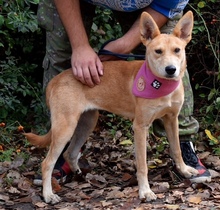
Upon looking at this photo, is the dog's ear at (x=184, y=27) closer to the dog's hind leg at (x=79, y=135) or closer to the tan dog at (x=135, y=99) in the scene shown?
the tan dog at (x=135, y=99)

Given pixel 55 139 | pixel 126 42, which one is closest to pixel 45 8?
pixel 126 42

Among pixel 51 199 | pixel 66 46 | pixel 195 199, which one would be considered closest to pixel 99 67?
pixel 66 46

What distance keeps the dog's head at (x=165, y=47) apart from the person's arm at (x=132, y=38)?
302 mm

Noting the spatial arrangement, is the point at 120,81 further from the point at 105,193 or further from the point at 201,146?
the point at 201,146

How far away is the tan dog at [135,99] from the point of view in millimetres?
4082

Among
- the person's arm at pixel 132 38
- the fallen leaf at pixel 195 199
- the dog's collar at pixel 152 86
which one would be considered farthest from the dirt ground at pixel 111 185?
the person's arm at pixel 132 38

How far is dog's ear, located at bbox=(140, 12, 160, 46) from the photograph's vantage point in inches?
162

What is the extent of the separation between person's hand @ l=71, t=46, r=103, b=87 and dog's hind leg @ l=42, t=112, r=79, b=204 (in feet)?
0.95

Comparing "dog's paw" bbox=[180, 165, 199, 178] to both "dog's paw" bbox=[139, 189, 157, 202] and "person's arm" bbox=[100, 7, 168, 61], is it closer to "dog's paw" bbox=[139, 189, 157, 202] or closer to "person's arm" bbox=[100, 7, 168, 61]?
"dog's paw" bbox=[139, 189, 157, 202]

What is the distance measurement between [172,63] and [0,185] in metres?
1.76

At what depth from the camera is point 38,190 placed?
464 centimetres

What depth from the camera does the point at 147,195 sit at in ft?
13.8

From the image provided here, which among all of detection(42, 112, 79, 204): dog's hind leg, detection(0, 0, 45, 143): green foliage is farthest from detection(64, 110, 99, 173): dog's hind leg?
detection(0, 0, 45, 143): green foliage

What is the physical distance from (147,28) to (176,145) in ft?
3.16
